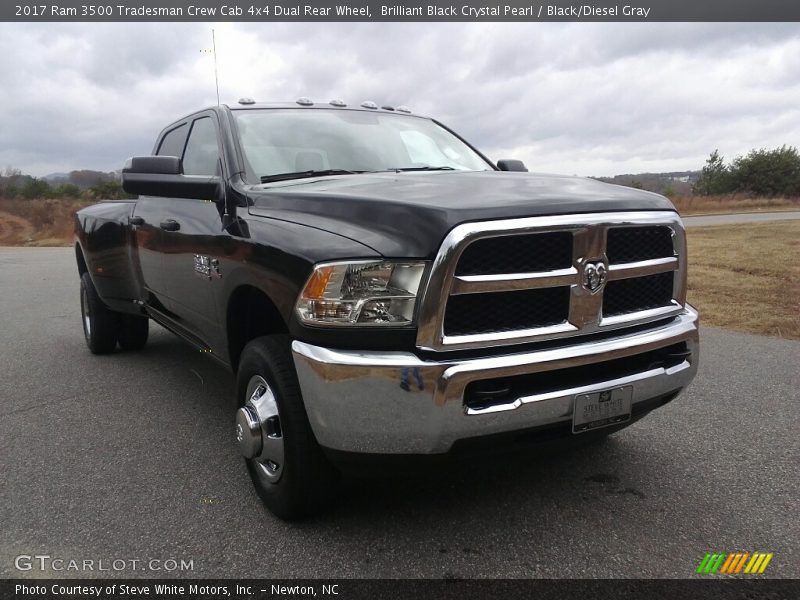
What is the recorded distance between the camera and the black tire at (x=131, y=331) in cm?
576

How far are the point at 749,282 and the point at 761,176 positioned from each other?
5194 cm

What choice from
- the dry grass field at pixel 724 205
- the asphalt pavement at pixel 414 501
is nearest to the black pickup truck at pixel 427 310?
the asphalt pavement at pixel 414 501

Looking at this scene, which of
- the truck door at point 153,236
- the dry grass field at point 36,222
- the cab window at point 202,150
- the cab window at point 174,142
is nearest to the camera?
the cab window at point 202,150

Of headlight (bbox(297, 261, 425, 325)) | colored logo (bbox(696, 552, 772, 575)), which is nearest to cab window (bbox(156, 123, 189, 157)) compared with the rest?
headlight (bbox(297, 261, 425, 325))

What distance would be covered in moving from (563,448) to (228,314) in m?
1.69

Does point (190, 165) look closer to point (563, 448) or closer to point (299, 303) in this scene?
point (299, 303)

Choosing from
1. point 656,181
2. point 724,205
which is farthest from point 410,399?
point 724,205

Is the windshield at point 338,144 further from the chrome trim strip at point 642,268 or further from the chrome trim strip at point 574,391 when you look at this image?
the chrome trim strip at point 574,391

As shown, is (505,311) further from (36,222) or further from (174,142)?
(36,222)

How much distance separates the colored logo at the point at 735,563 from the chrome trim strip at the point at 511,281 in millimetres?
1154

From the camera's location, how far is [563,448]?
261 cm

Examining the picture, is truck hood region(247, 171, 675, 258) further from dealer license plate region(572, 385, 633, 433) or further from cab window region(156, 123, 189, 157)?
cab window region(156, 123, 189, 157)

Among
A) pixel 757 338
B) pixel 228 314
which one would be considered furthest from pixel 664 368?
pixel 757 338

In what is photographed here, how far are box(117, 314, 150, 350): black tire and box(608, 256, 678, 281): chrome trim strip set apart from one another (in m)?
4.53
